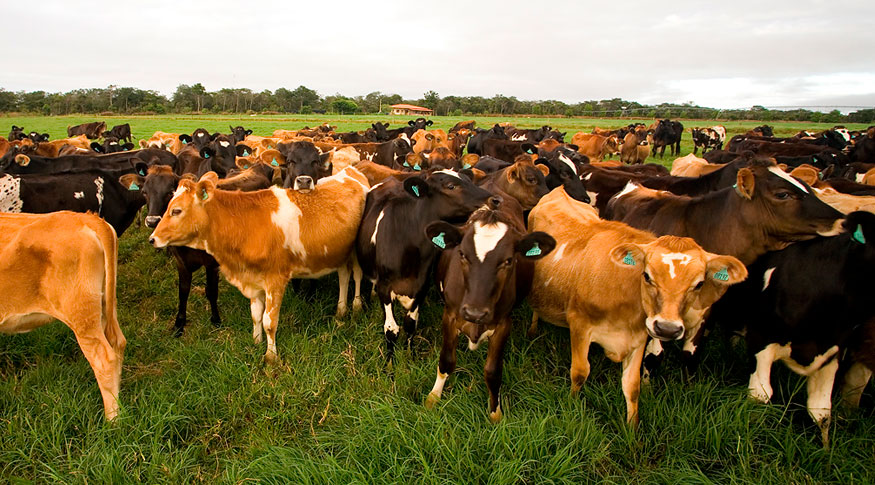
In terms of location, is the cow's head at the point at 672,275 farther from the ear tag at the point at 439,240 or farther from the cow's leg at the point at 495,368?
the ear tag at the point at 439,240

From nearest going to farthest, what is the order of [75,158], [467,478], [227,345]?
[467,478] → [227,345] → [75,158]

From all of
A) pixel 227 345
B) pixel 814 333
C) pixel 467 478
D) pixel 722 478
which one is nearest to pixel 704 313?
pixel 814 333

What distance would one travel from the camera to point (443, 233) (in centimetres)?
365

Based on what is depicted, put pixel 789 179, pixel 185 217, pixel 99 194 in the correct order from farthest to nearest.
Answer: pixel 99 194 → pixel 185 217 → pixel 789 179

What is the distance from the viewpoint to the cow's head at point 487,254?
332 centimetres

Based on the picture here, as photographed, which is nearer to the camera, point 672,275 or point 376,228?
point 672,275

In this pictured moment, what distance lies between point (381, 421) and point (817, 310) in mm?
3329

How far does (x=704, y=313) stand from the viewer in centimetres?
380

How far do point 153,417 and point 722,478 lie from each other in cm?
410

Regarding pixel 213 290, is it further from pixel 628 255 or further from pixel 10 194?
pixel 628 255

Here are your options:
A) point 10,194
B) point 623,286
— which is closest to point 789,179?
point 623,286

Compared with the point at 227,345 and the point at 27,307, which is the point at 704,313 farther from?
the point at 27,307

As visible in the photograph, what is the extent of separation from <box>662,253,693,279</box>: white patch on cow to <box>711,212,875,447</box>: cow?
1.06 meters

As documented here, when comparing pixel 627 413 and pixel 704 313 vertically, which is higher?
pixel 704 313
